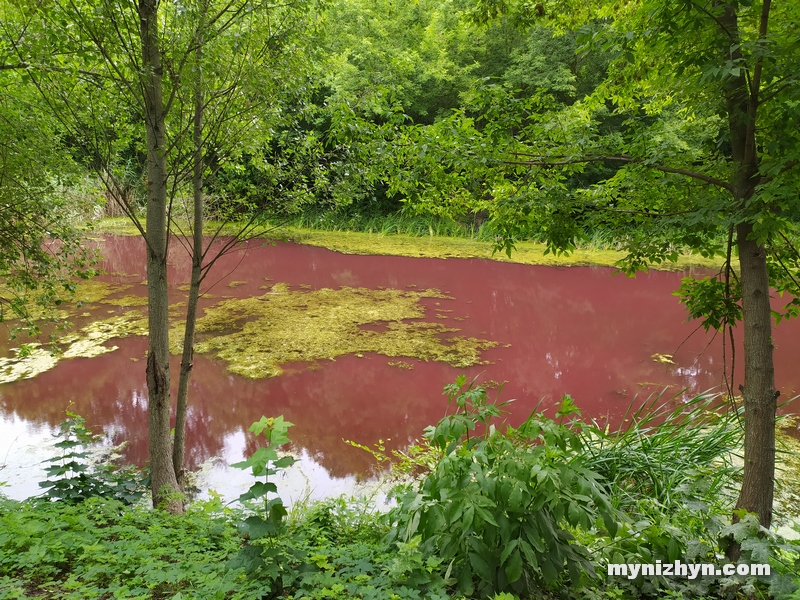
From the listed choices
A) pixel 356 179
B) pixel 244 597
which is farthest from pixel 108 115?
pixel 244 597

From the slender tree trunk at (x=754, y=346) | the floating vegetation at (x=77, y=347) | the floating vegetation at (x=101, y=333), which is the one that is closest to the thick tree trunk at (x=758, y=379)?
the slender tree trunk at (x=754, y=346)

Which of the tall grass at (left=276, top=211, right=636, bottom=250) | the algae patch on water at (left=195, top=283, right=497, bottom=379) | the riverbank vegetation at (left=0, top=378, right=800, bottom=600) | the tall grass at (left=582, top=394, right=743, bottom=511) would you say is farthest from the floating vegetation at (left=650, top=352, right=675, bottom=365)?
the tall grass at (left=276, top=211, right=636, bottom=250)

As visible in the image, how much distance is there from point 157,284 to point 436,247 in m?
10.1

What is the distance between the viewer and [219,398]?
4418 millimetres

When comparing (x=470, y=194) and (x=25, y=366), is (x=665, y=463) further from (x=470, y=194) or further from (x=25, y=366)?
(x=25, y=366)

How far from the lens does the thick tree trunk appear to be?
1863 mm

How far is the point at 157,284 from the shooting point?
2621 millimetres

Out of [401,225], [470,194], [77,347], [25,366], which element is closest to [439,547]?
[470,194]

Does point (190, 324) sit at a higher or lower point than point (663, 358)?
higher

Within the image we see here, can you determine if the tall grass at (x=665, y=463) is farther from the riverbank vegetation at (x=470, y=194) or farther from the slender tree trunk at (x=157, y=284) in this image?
the slender tree trunk at (x=157, y=284)

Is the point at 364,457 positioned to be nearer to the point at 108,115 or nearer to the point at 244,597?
→ the point at 244,597

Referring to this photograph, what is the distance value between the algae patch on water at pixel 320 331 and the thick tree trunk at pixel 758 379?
3.41m

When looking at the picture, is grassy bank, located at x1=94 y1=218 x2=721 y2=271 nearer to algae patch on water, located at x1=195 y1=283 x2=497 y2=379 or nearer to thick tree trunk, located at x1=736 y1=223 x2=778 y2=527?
algae patch on water, located at x1=195 y1=283 x2=497 y2=379

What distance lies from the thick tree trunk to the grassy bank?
26.6 feet
